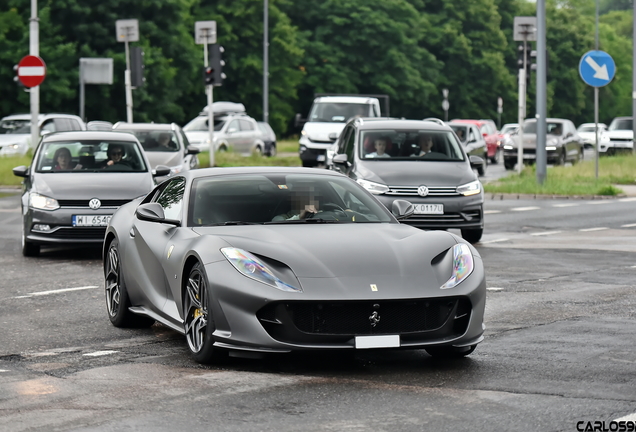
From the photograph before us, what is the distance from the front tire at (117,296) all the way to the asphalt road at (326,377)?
0.12 meters

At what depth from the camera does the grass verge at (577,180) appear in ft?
88.7

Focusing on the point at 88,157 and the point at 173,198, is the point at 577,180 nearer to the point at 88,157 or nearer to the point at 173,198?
the point at 88,157

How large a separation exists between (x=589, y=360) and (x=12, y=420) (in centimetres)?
351

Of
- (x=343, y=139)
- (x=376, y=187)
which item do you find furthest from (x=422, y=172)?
(x=343, y=139)

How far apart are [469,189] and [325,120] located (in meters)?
20.7

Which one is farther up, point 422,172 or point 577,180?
point 422,172

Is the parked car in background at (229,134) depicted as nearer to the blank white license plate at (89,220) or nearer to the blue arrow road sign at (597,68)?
the blue arrow road sign at (597,68)

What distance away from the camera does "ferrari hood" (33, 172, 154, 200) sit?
15.0 metres

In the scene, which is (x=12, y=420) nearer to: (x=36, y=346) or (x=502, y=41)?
(x=36, y=346)

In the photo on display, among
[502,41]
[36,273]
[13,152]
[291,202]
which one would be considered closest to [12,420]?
[291,202]

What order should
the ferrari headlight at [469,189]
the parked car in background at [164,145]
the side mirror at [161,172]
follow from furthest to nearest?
the parked car in background at [164,145], the ferrari headlight at [469,189], the side mirror at [161,172]

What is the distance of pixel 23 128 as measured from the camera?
37.8 m

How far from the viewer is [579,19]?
10325cm

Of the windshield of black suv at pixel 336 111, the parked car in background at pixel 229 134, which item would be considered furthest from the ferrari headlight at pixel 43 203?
the parked car in background at pixel 229 134
